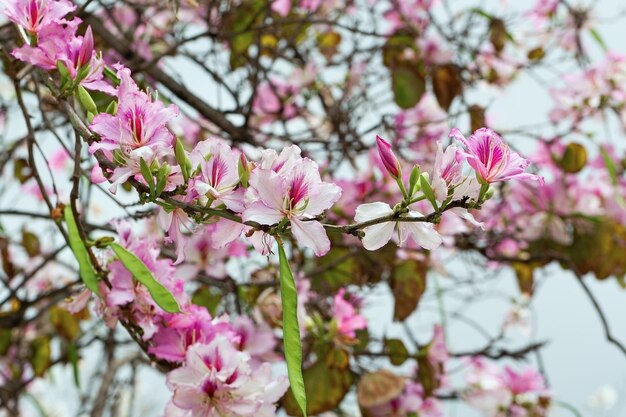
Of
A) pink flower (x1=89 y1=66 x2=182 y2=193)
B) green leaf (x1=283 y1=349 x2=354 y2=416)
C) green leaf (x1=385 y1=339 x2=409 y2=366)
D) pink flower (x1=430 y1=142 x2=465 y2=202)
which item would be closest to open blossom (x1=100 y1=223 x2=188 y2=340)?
pink flower (x1=89 y1=66 x2=182 y2=193)

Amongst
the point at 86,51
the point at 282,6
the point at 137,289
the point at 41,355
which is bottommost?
the point at 137,289

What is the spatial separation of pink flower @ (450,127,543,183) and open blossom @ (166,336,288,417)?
260mm

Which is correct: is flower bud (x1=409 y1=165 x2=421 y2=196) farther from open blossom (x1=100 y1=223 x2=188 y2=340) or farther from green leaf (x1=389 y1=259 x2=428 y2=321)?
green leaf (x1=389 y1=259 x2=428 y2=321)

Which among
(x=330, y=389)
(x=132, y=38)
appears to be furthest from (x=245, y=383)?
(x=132, y=38)

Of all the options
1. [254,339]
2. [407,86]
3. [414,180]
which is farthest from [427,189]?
[407,86]

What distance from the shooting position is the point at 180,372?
1.96 ft

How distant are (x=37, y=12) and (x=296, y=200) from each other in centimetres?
25

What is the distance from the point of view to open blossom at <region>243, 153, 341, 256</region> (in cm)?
46

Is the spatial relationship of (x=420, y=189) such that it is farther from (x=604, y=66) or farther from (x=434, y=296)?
(x=604, y=66)

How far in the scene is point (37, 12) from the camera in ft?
1.84

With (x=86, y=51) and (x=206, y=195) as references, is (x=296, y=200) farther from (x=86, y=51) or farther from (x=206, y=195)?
(x=86, y=51)

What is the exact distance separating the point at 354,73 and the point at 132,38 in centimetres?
54

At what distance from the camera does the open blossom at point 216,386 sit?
0.59m

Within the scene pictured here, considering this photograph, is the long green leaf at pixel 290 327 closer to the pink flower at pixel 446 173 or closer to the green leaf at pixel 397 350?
the pink flower at pixel 446 173
